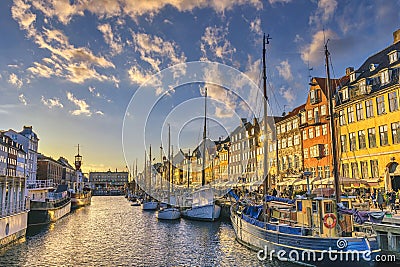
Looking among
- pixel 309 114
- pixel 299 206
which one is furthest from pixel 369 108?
pixel 299 206

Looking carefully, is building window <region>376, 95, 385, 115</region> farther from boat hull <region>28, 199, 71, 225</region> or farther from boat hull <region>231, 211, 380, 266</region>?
boat hull <region>28, 199, 71, 225</region>

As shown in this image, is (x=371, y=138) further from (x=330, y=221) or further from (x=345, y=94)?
(x=330, y=221)

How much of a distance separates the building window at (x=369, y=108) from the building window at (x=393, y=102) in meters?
3.12

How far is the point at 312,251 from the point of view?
21.3 meters

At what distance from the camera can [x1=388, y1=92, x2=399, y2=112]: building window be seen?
39991 mm

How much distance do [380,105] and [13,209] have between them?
42072mm

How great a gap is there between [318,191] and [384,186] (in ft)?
41.6

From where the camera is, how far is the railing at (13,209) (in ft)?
99.9

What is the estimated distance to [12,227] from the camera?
3241cm

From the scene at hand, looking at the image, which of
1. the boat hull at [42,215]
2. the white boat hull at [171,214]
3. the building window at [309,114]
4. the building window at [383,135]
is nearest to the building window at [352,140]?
the building window at [383,135]

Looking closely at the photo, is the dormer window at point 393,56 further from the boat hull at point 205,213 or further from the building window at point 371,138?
the boat hull at point 205,213

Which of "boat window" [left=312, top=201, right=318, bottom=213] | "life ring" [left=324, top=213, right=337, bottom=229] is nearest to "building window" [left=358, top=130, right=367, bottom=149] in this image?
"boat window" [left=312, top=201, right=318, bottom=213]

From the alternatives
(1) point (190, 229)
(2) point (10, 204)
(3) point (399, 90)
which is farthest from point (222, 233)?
(3) point (399, 90)

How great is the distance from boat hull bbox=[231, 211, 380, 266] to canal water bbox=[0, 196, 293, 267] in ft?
3.38
